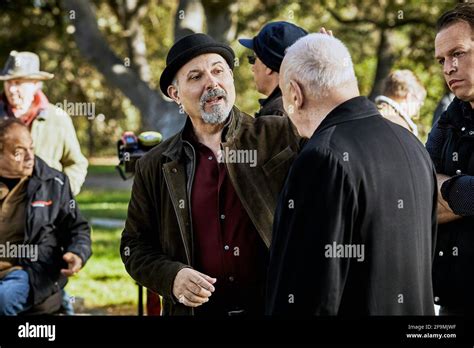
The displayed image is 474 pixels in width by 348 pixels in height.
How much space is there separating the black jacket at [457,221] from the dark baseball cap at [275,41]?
3.48 ft

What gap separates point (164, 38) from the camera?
73.0ft

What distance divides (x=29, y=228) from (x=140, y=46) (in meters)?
10.5

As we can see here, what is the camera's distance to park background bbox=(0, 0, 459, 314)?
9625mm

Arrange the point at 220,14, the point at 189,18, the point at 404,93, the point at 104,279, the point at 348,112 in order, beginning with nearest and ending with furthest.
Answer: the point at 348,112 → the point at 404,93 → the point at 104,279 → the point at 189,18 → the point at 220,14

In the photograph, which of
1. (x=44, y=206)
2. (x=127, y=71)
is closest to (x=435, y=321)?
(x=44, y=206)

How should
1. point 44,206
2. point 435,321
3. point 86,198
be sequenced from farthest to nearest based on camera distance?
1. point 86,198
2. point 44,206
3. point 435,321

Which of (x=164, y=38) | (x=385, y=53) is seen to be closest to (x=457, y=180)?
(x=385, y=53)

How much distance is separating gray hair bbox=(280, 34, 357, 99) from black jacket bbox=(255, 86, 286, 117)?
1.31 m

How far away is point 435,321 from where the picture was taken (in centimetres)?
313

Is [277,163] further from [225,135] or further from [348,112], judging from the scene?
[348,112]

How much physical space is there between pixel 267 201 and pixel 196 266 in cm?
39

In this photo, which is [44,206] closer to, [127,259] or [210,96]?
[127,259]

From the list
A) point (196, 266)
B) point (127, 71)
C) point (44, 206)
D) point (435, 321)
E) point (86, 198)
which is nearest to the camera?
point (435, 321)

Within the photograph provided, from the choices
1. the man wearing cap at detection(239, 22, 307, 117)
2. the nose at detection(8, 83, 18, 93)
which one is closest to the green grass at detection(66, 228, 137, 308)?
the nose at detection(8, 83, 18, 93)
